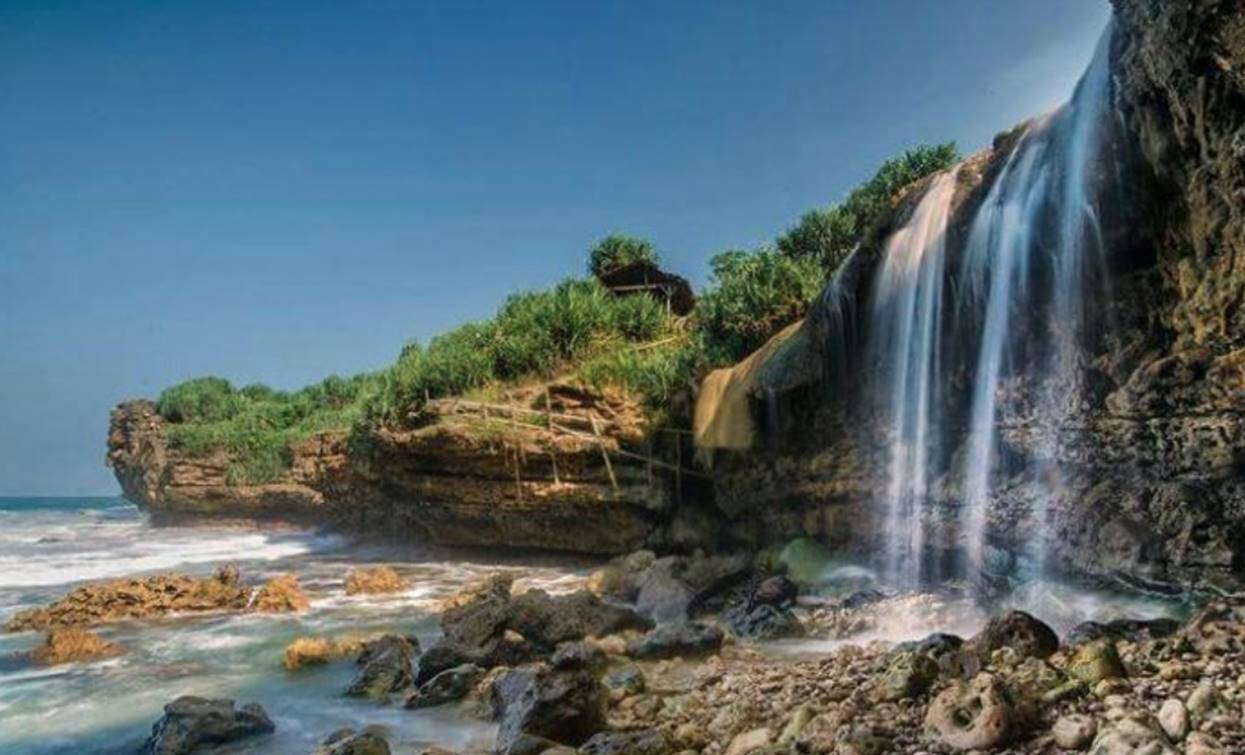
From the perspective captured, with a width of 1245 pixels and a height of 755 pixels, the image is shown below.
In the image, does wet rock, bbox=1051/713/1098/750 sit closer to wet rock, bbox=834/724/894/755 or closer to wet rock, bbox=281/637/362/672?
wet rock, bbox=834/724/894/755

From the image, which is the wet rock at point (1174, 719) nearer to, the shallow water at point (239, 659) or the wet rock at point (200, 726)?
the shallow water at point (239, 659)

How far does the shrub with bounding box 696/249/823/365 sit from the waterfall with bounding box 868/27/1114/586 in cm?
359

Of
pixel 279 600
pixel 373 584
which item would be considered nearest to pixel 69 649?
pixel 279 600

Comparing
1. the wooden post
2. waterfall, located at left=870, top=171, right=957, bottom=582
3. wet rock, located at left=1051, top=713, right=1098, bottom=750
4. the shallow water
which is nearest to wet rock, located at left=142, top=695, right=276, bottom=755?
the shallow water

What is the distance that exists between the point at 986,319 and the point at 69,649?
12.4m

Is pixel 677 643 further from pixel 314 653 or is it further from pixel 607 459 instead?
pixel 607 459

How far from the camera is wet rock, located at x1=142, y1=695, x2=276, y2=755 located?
6480 millimetres

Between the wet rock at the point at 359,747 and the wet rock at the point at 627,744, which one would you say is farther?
the wet rock at the point at 359,747

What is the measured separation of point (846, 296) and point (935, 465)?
9.70 feet

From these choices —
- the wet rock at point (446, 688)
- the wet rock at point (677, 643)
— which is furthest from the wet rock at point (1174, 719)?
the wet rock at point (446, 688)

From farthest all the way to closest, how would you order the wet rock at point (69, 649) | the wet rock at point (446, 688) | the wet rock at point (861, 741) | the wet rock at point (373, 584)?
the wet rock at point (373, 584)
the wet rock at point (69, 649)
the wet rock at point (446, 688)
the wet rock at point (861, 741)

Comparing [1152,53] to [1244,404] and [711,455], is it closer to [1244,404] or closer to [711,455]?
[1244,404]

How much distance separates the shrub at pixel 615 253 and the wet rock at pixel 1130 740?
71.9ft

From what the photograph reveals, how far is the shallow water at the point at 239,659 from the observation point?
7.06 m
